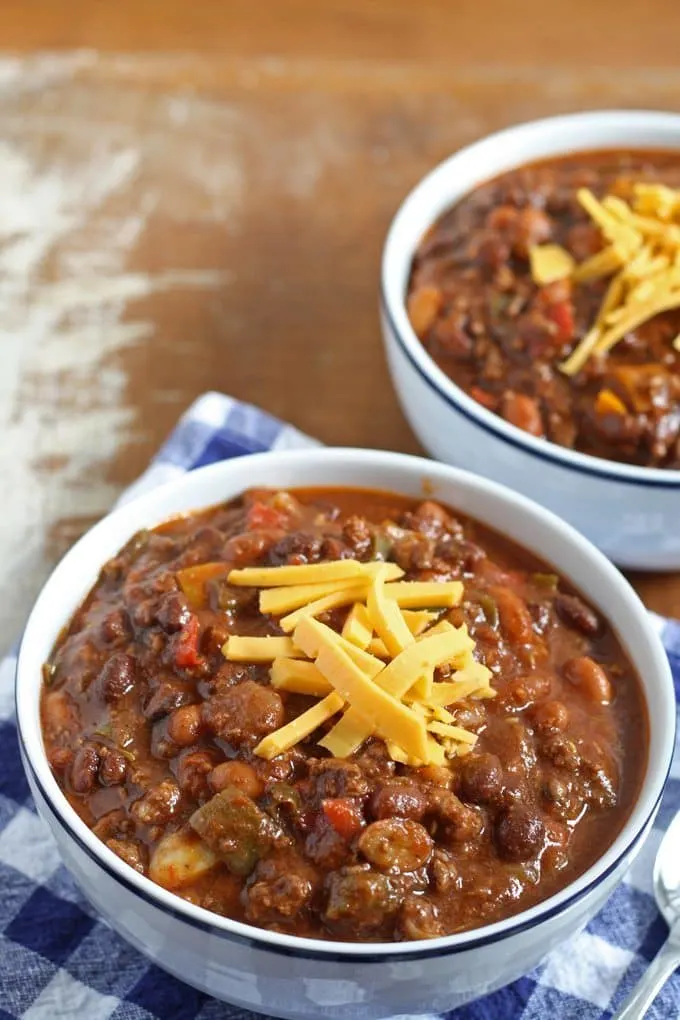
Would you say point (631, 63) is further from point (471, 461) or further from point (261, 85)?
point (471, 461)

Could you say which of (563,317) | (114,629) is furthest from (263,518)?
(563,317)

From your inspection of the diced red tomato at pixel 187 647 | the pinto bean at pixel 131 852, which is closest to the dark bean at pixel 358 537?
the diced red tomato at pixel 187 647

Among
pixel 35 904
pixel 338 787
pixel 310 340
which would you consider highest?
pixel 338 787

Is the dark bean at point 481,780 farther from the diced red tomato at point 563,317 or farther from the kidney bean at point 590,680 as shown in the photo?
the diced red tomato at point 563,317

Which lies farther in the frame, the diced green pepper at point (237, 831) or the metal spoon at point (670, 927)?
the metal spoon at point (670, 927)

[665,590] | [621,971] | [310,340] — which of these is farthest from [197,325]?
[621,971]

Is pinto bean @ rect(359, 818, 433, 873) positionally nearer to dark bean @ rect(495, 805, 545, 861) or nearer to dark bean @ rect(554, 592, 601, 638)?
dark bean @ rect(495, 805, 545, 861)
